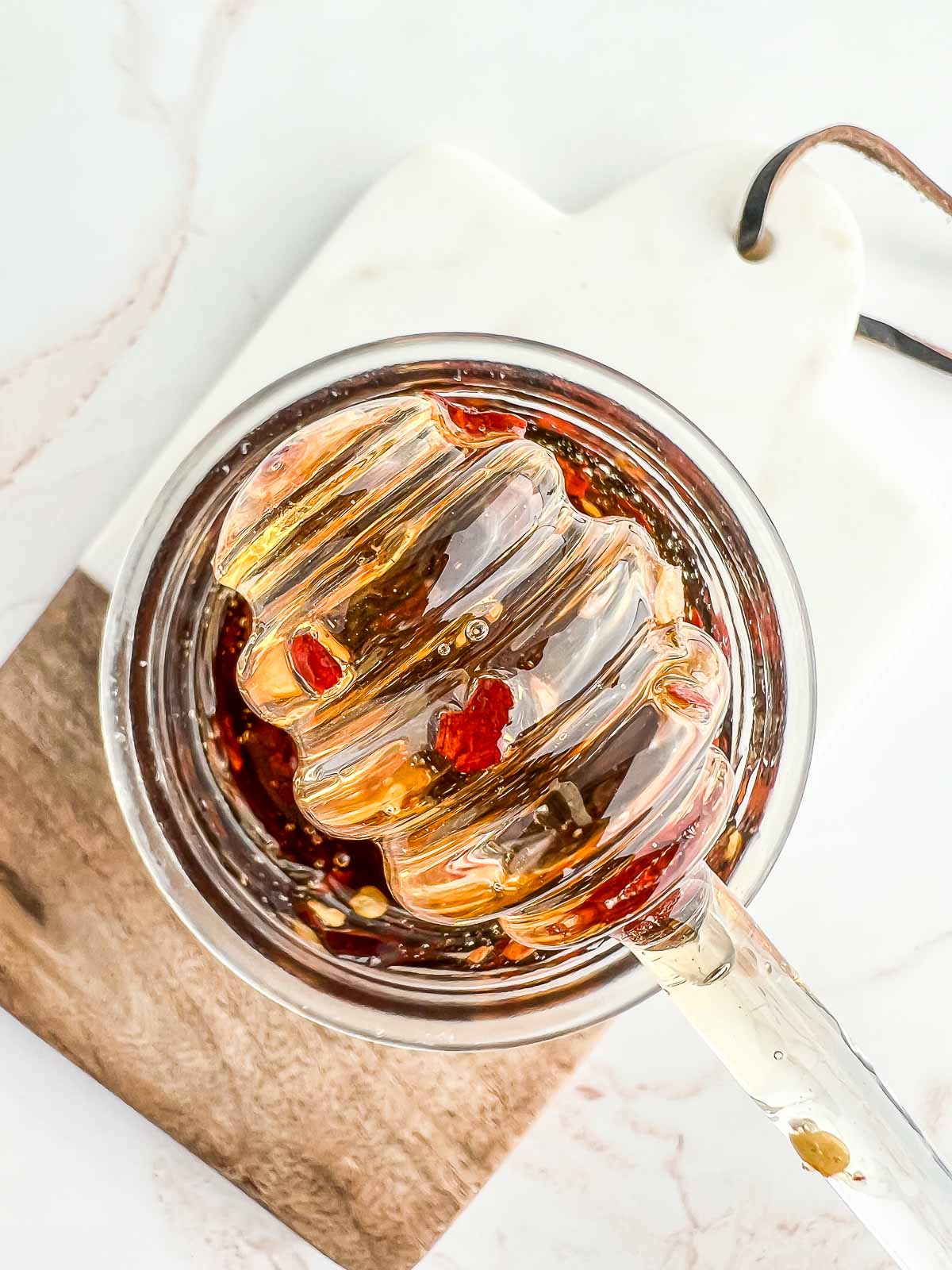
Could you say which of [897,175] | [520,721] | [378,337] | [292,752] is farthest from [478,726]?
[897,175]

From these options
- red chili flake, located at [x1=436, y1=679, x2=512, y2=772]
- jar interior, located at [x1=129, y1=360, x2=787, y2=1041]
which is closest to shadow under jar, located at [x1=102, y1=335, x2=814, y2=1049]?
jar interior, located at [x1=129, y1=360, x2=787, y2=1041]

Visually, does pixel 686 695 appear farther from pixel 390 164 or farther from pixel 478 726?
pixel 390 164

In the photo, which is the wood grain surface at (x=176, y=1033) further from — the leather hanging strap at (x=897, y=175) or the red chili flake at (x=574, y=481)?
the leather hanging strap at (x=897, y=175)

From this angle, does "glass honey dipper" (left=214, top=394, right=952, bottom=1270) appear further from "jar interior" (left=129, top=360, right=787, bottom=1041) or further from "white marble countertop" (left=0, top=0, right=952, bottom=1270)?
"white marble countertop" (left=0, top=0, right=952, bottom=1270)

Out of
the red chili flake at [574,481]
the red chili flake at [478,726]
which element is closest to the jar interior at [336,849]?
the red chili flake at [574,481]

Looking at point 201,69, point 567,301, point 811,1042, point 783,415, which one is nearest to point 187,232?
point 201,69

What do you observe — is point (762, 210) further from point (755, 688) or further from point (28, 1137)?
point (28, 1137)
